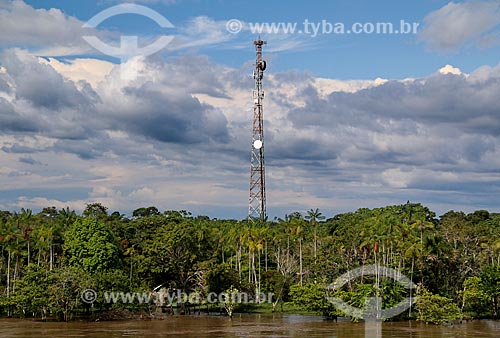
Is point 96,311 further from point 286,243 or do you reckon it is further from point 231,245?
point 286,243

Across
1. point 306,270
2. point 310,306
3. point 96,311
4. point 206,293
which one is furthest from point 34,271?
point 306,270

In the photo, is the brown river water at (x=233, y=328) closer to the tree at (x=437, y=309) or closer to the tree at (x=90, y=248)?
the tree at (x=437, y=309)

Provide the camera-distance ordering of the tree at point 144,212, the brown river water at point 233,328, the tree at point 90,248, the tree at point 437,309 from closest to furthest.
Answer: the brown river water at point 233,328, the tree at point 437,309, the tree at point 90,248, the tree at point 144,212

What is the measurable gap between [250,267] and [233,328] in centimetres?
2323

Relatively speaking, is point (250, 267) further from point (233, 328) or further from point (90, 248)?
point (233, 328)

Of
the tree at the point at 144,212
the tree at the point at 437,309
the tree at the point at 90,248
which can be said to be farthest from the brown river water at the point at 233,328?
the tree at the point at 144,212

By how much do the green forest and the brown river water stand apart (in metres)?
2.30

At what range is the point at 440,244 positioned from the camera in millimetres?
67125

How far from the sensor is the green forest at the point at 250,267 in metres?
60.4

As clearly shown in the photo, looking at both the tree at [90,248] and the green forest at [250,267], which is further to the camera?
Answer: the tree at [90,248]

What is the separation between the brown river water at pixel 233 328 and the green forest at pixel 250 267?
7.55ft

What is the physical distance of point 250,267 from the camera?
259 feet

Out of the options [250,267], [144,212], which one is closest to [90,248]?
[250,267]

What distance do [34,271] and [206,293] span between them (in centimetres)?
1661
